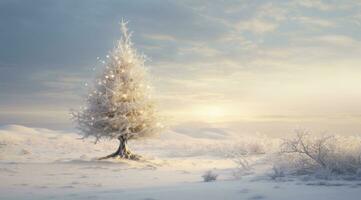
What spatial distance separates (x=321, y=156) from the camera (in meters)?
12.4

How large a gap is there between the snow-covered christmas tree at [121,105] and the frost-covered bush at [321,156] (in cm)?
1240

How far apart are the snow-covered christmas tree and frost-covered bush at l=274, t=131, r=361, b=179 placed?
1240 centimetres

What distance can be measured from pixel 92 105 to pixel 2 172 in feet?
25.6

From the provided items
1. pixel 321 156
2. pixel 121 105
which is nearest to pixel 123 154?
pixel 121 105

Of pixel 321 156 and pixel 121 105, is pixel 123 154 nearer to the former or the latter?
pixel 121 105

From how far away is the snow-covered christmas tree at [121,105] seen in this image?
80.7 ft

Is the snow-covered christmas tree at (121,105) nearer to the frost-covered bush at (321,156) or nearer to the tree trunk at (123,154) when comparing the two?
the tree trunk at (123,154)

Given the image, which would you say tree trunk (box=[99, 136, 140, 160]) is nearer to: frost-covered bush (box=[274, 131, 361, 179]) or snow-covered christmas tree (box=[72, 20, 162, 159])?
snow-covered christmas tree (box=[72, 20, 162, 159])

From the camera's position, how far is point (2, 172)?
17.6 metres

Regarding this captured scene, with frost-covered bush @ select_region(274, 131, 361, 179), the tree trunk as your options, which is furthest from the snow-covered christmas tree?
frost-covered bush @ select_region(274, 131, 361, 179)

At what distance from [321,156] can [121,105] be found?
13863mm

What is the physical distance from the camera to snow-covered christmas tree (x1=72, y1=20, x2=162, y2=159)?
24.6 m

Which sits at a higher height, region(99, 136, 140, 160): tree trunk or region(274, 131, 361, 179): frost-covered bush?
region(99, 136, 140, 160): tree trunk

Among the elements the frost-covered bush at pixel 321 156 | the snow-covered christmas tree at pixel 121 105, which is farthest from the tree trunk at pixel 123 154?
the frost-covered bush at pixel 321 156
